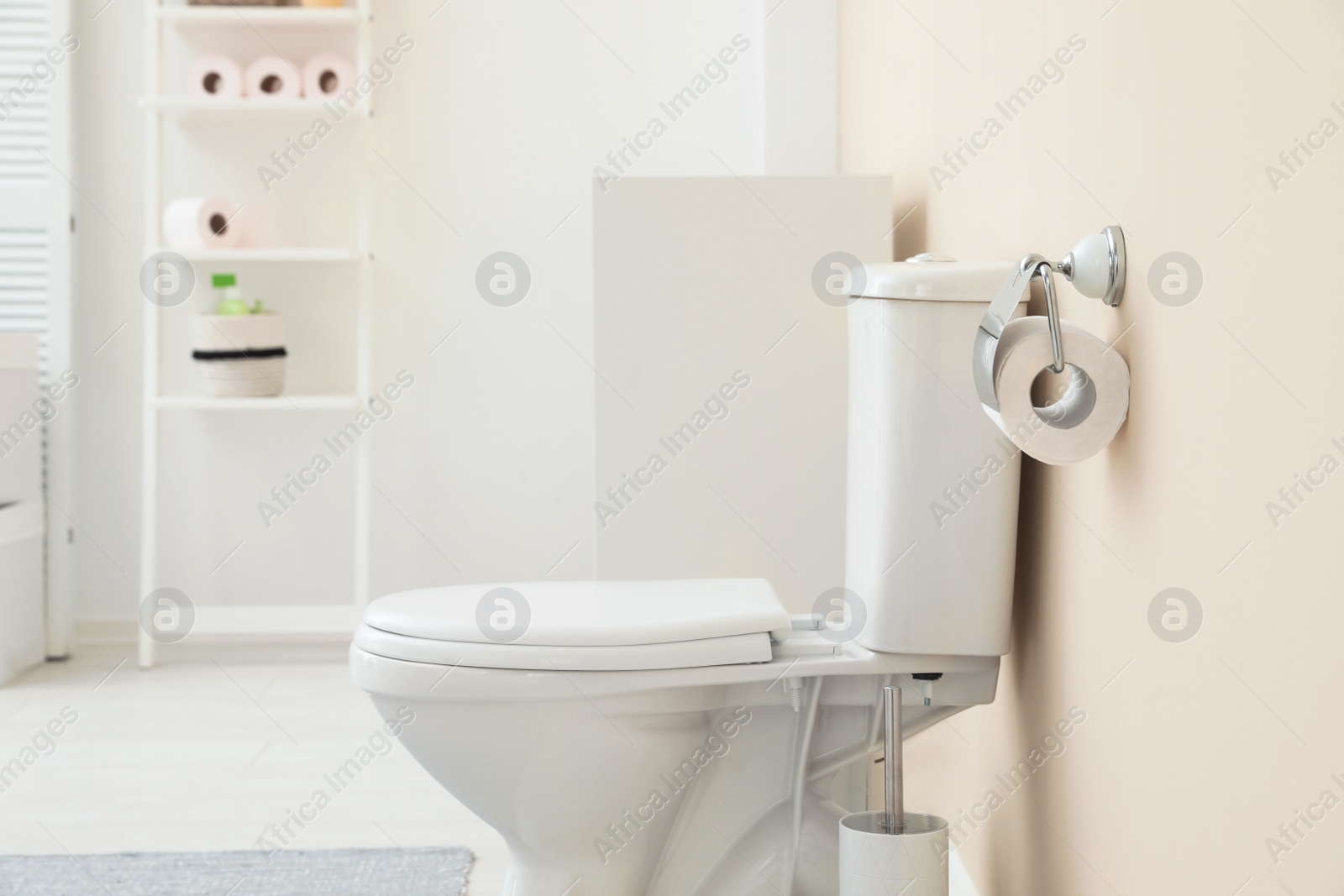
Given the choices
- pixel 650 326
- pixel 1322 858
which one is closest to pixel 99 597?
pixel 650 326

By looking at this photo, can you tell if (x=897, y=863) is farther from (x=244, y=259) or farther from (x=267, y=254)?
(x=244, y=259)

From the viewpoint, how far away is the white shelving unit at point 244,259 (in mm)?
2510

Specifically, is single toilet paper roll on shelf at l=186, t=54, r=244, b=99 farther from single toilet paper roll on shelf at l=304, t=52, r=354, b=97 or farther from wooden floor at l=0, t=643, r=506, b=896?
wooden floor at l=0, t=643, r=506, b=896

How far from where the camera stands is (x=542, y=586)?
1.31 meters

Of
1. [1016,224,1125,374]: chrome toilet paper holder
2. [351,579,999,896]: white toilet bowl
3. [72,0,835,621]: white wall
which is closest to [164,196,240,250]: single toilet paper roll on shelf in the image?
[72,0,835,621]: white wall

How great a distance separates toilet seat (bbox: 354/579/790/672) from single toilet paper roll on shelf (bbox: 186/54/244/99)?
1.72m

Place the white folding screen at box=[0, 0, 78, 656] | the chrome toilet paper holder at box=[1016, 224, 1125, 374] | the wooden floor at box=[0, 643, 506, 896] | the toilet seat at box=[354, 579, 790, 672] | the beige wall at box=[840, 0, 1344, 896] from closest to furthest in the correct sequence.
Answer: the beige wall at box=[840, 0, 1344, 896]
the chrome toilet paper holder at box=[1016, 224, 1125, 374]
the toilet seat at box=[354, 579, 790, 672]
the wooden floor at box=[0, 643, 506, 896]
the white folding screen at box=[0, 0, 78, 656]

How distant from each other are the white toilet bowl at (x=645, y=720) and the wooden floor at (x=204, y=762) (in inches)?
13.6

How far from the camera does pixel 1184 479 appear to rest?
2.54ft

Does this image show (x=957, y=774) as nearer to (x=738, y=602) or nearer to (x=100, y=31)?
(x=738, y=602)

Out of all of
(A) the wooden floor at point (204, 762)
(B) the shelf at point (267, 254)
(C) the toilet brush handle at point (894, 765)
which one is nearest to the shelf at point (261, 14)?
(B) the shelf at point (267, 254)

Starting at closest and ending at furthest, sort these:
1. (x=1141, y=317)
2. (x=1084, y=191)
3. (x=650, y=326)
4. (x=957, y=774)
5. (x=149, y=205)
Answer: (x=1141, y=317) → (x=1084, y=191) → (x=957, y=774) → (x=650, y=326) → (x=149, y=205)

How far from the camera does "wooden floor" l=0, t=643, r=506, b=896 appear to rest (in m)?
1.67

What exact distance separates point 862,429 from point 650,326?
0.51 m
